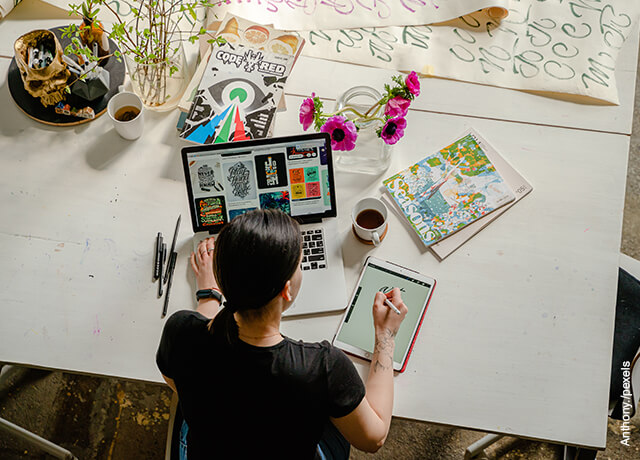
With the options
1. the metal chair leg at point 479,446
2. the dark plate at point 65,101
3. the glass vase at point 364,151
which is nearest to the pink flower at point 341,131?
the glass vase at point 364,151

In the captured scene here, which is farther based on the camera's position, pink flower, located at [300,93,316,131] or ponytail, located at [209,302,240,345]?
pink flower, located at [300,93,316,131]

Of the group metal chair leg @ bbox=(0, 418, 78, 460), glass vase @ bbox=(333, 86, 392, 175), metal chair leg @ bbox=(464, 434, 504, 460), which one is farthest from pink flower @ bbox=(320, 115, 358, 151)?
metal chair leg @ bbox=(0, 418, 78, 460)

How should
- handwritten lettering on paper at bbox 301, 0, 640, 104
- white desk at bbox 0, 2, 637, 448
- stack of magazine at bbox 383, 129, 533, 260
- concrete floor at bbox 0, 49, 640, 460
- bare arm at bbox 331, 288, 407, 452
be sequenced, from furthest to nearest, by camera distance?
concrete floor at bbox 0, 49, 640, 460 → handwritten lettering on paper at bbox 301, 0, 640, 104 → stack of magazine at bbox 383, 129, 533, 260 → white desk at bbox 0, 2, 637, 448 → bare arm at bbox 331, 288, 407, 452

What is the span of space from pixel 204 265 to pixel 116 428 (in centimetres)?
94

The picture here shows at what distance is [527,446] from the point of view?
173cm

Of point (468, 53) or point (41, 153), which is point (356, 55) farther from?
point (41, 153)

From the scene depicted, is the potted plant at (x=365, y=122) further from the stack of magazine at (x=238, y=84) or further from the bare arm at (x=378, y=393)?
the bare arm at (x=378, y=393)

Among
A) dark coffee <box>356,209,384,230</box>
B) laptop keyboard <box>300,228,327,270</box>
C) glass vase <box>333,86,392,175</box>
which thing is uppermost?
glass vase <box>333,86,392,175</box>

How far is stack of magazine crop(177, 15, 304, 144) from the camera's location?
3.94 ft

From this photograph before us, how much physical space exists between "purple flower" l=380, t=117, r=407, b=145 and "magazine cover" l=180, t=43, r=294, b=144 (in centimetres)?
28

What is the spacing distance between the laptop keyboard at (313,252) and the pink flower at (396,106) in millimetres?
297

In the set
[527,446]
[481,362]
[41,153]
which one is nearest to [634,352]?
[481,362]

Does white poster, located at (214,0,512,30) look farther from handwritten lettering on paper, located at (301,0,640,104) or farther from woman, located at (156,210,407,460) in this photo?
woman, located at (156,210,407,460)

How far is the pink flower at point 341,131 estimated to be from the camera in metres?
1.07
